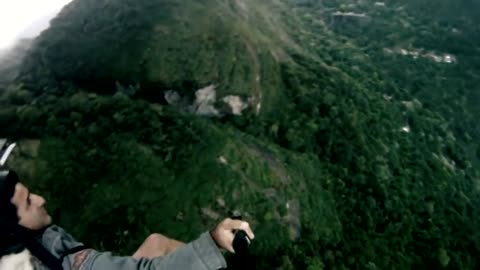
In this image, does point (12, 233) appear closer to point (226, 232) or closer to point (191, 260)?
point (191, 260)

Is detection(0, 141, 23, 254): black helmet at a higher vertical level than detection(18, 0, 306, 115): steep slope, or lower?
higher

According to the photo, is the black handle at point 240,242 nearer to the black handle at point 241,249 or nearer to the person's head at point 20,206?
the black handle at point 241,249

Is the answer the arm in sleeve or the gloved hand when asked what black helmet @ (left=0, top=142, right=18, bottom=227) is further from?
the gloved hand

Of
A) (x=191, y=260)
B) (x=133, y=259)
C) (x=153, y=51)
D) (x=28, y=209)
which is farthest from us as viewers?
(x=153, y=51)

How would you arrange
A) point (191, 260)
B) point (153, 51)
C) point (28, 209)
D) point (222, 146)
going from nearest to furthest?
1. point (191, 260)
2. point (28, 209)
3. point (222, 146)
4. point (153, 51)

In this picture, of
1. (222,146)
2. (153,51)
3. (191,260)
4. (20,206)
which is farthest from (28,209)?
(153,51)

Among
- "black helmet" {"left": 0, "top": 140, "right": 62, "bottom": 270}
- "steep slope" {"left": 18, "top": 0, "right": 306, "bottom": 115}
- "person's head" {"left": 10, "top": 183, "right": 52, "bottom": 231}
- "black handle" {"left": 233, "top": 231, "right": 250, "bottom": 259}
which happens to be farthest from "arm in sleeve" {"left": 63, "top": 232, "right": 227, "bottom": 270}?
"steep slope" {"left": 18, "top": 0, "right": 306, "bottom": 115}

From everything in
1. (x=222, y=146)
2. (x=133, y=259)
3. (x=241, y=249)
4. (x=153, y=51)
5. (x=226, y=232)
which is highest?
(x=226, y=232)
